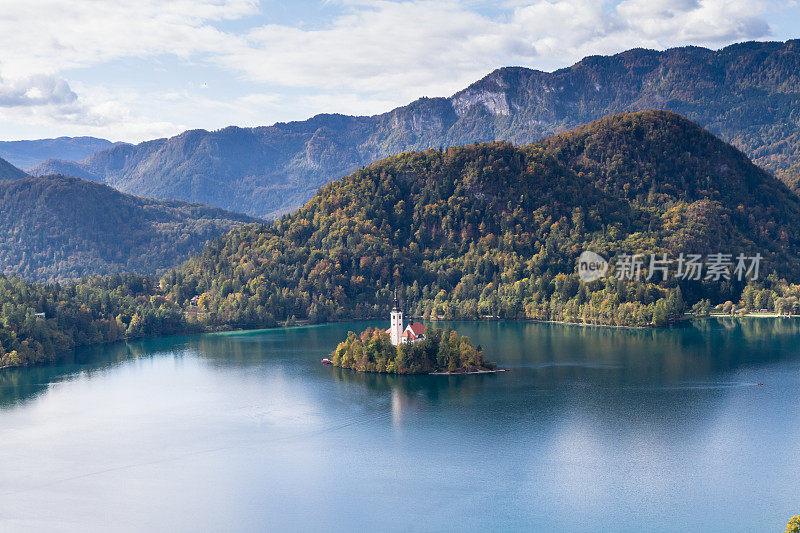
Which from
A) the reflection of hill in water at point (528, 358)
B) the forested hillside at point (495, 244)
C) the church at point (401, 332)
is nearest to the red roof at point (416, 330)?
the church at point (401, 332)

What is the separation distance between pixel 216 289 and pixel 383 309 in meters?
30.5

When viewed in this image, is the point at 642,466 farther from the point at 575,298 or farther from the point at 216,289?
the point at 216,289

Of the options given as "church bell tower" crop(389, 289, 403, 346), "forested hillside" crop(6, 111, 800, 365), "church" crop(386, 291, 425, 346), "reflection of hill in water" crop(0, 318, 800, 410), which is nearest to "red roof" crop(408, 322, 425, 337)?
"church" crop(386, 291, 425, 346)

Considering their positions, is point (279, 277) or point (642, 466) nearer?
point (642, 466)

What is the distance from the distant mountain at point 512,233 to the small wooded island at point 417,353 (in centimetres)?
4858

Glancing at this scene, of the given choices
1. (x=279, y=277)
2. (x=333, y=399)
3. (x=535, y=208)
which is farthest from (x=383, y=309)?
(x=333, y=399)

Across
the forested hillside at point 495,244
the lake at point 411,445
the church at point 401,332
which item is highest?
the forested hillside at point 495,244

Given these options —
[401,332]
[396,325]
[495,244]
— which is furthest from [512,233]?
[396,325]

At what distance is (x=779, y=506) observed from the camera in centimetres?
4972

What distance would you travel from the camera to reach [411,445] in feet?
207

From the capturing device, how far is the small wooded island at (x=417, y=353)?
Result: 87.4m

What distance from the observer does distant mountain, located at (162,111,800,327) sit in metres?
146

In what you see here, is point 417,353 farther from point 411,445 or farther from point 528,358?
point 411,445

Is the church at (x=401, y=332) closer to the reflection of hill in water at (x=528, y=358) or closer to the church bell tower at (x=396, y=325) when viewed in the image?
the church bell tower at (x=396, y=325)
